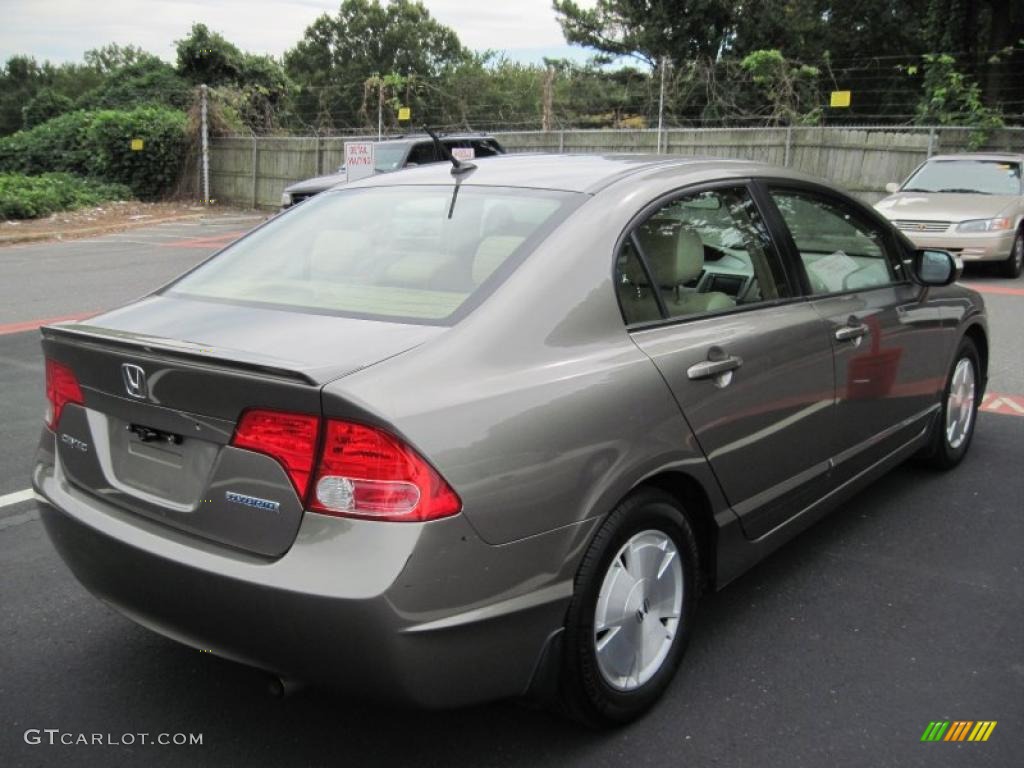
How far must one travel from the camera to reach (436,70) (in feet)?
273

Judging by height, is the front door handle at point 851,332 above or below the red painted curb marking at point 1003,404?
above

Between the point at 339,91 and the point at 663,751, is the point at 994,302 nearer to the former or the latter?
the point at 663,751

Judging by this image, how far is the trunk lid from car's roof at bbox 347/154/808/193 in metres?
0.90

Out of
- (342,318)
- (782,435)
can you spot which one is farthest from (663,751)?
(342,318)

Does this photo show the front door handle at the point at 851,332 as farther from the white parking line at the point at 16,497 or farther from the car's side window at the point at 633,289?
the white parking line at the point at 16,497

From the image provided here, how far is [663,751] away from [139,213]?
25.0 m

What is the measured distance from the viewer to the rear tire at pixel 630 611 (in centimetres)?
250

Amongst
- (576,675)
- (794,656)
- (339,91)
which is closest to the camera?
(576,675)

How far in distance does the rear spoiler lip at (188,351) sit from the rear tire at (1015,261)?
1219 centimetres

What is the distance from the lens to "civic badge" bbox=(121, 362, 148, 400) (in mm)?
2441

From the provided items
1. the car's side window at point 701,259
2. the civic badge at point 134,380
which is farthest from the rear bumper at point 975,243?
the civic badge at point 134,380

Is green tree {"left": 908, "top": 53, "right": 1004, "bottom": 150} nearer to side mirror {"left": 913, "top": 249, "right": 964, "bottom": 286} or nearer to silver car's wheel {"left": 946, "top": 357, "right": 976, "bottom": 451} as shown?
silver car's wheel {"left": 946, "top": 357, "right": 976, "bottom": 451}

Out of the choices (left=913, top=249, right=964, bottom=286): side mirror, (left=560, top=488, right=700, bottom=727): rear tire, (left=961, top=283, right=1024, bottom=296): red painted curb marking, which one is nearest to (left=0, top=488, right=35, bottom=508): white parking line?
(left=560, top=488, right=700, bottom=727): rear tire

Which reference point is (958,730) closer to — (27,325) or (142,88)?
(27,325)
